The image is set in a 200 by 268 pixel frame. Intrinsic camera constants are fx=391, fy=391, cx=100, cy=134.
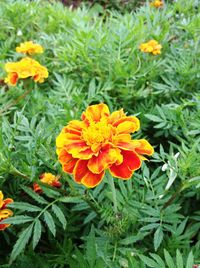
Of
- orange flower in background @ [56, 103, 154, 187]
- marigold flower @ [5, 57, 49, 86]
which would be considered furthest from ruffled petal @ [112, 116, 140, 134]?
marigold flower @ [5, 57, 49, 86]

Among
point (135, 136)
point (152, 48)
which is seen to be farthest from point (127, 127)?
point (152, 48)

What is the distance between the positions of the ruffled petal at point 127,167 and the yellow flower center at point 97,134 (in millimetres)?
56

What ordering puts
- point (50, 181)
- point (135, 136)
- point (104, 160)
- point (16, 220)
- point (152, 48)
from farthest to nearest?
point (152, 48), point (135, 136), point (50, 181), point (16, 220), point (104, 160)

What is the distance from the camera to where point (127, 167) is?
0.77 metres

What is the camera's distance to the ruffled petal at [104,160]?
74 cm

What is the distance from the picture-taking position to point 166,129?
133 cm

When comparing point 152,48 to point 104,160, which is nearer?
point 104,160

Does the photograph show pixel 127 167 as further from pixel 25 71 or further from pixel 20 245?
pixel 25 71

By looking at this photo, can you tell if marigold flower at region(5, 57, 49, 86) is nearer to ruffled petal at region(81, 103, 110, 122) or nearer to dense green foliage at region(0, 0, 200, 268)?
dense green foliage at region(0, 0, 200, 268)

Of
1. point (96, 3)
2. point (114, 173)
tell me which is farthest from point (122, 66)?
point (96, 3)

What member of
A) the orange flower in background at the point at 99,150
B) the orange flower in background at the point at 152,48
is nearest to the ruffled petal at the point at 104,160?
the orange flower in background at the point at 99,150

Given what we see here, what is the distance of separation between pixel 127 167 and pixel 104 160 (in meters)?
0.05

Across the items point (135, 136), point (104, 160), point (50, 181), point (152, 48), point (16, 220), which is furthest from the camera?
point (152, 48)

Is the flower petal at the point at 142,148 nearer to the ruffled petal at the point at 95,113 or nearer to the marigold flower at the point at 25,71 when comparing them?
the ruffled petal at the point at 95,113
